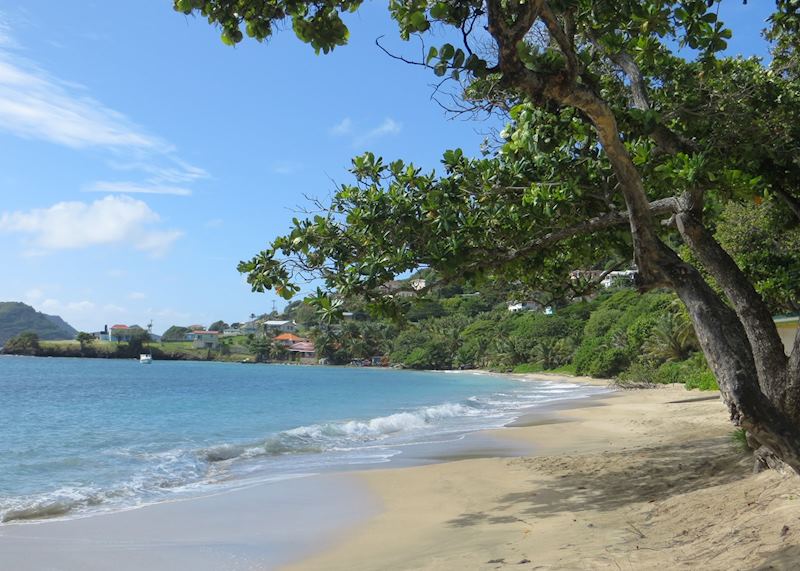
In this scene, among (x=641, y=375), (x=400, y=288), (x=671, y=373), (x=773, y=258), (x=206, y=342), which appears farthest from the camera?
(x=206, y=342)

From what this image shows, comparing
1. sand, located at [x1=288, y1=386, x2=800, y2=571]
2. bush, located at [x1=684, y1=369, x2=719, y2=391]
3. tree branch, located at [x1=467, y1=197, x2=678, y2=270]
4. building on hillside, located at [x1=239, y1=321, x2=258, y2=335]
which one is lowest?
sand, located at [x1=288, y1=386, x2=800, y2=571]

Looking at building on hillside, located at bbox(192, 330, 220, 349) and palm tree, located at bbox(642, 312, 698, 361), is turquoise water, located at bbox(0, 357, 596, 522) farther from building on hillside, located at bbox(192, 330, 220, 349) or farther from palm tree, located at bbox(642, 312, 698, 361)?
building on hillside, located at bbox(192, 330, 220, 349)

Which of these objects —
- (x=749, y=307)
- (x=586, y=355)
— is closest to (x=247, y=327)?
(x=586, y=355)

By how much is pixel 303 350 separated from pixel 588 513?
120 metres

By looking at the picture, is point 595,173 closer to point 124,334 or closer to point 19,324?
point 124,334

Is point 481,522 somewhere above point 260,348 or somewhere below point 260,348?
below

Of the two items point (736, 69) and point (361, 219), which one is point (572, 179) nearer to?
point (361, 219)

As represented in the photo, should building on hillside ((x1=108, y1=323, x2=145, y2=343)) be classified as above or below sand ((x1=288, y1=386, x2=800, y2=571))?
above

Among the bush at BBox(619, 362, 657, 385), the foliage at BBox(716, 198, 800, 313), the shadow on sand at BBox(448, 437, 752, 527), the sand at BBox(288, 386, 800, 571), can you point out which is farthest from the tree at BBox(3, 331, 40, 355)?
the foliage at BBox(716, 198, 800, 313)

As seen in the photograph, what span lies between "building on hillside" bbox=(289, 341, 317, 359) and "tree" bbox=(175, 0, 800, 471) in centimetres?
11595

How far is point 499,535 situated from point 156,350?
129170 mm

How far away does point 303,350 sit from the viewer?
125 meters

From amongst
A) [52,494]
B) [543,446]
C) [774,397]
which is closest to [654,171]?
[774,397]

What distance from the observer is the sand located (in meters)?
4.69
